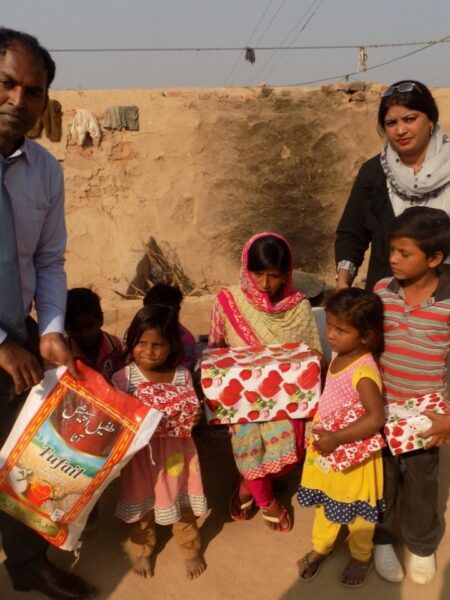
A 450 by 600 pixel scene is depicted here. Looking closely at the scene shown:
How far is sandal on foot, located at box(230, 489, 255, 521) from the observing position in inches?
109

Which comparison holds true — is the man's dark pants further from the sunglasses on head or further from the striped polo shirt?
the sunglasses on head

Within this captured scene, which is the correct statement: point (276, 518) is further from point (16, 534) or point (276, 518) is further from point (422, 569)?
point (16, 534)

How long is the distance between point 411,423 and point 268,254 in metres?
1.01

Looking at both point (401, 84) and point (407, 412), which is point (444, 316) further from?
point (401, 84)

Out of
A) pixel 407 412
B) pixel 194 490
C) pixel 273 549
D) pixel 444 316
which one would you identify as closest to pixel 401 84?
pixel 444 316

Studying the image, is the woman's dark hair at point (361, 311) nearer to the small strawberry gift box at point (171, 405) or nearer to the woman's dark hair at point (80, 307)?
the small strawberry gift box at point (171, 405)

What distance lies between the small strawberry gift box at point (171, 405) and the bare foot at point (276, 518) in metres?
0.71

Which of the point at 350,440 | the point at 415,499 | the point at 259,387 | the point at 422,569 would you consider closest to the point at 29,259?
the point at 259,387

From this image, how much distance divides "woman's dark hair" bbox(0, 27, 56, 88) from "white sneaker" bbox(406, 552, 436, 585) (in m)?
2.45

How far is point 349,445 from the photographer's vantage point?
2.22 m

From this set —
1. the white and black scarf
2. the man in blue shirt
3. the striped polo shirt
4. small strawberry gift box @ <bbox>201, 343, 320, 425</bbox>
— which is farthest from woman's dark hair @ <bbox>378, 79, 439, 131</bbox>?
the man in blue shirt

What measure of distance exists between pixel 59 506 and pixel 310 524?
1.36 metres

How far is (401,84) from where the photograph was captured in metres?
2.39

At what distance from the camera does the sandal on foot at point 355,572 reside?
2357mm
